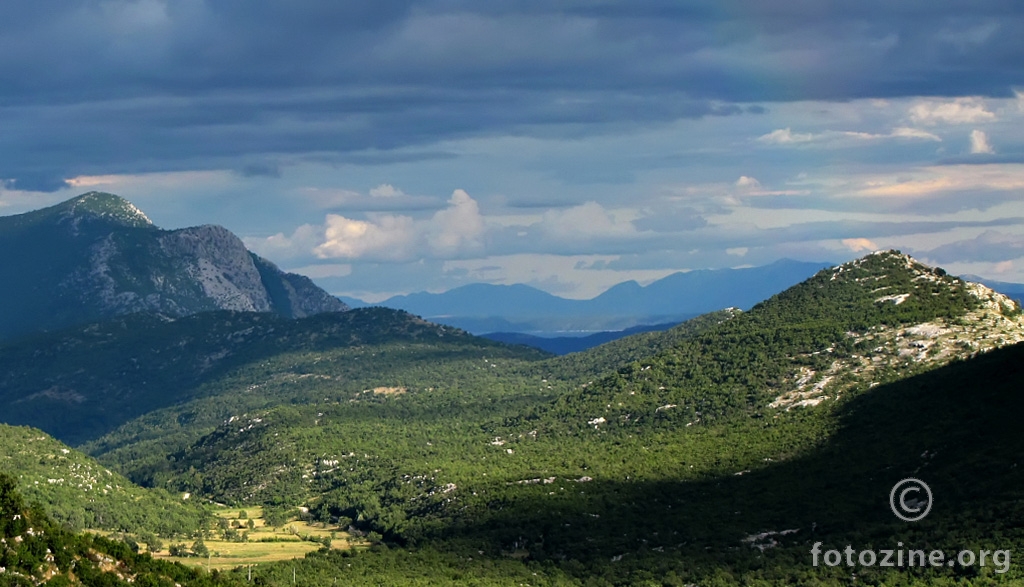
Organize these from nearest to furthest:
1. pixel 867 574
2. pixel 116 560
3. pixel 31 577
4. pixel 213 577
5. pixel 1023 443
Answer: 1. pixel 31 577
2. pixel 116 560
3. pixel 213 577
4. pixel 867 574
5. pixel 1023 443

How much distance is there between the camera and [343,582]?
196m

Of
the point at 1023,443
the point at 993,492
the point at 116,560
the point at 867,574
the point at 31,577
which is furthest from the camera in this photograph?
the point at 1023,443

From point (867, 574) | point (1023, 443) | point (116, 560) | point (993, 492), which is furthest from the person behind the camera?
point (1023, 443)

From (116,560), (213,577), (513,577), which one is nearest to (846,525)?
(513,577)

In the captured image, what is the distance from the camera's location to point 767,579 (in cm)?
18000

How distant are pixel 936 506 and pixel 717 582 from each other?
33529mm

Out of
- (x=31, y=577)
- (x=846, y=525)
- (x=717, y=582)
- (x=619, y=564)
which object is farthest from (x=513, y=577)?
(x=31, y=577)

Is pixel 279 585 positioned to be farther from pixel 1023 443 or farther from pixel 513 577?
pixel 1023 443

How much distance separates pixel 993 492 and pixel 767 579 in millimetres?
33987

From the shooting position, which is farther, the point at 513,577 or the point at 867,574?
the point at 513,577

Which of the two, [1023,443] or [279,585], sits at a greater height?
[1023,443]

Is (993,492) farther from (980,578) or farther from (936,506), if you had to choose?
(980,578)

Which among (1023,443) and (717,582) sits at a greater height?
(1023,443)

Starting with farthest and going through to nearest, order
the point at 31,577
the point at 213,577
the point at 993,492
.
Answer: the point at 993,492
the point at 213,577
the point at 31,577
